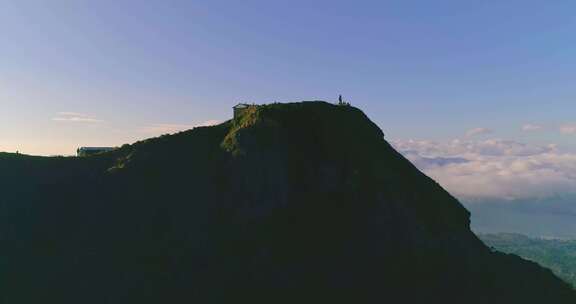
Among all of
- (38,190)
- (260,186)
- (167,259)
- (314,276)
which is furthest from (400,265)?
(38,190)

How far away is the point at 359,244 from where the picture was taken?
65750 millimetres

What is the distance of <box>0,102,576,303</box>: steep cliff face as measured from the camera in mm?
59094

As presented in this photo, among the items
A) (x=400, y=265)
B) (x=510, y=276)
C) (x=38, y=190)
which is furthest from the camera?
(x=510, y=276)

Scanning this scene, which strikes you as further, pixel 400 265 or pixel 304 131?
pixel 304 131

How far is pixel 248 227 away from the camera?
65250mm

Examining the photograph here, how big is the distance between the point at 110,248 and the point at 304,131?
33707 mm

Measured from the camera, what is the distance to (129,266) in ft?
197

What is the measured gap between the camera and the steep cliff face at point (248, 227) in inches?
2327

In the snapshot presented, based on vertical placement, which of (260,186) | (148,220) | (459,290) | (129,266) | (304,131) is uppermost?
(304,131)

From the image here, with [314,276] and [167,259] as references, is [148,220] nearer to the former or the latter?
[167,259]

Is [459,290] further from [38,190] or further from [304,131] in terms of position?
[38,190]

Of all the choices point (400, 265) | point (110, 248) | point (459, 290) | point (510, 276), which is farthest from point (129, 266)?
point (510, 276)

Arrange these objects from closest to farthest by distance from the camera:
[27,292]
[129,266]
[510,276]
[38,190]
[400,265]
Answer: [27,292] → [129,266] → [400,265] → [38,190] → [510,276]

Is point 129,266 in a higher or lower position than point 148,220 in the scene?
lower
